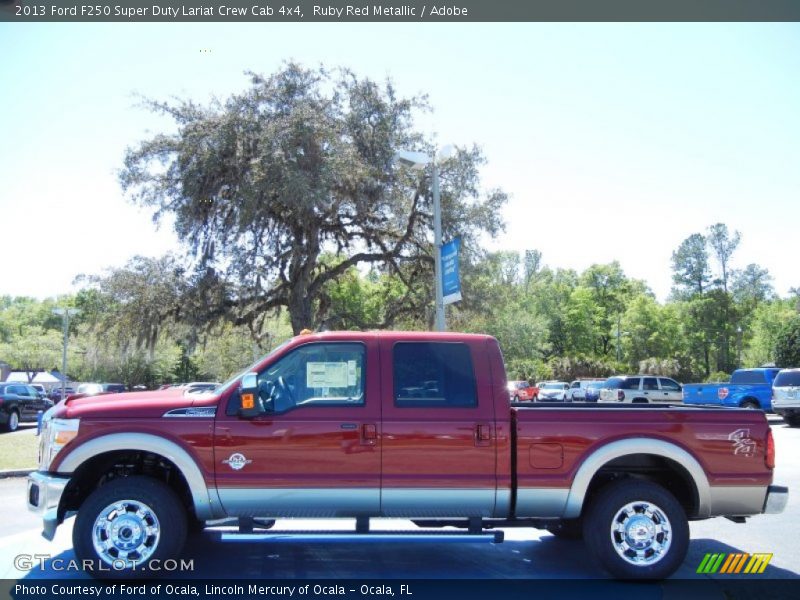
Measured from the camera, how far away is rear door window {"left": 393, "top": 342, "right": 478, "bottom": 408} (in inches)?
241

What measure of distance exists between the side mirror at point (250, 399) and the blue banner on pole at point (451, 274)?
6599mm

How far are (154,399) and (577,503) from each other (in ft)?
12.5

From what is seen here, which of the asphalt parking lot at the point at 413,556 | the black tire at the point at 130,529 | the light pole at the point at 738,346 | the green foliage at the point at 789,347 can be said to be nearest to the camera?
the black tire at the point at 130,529

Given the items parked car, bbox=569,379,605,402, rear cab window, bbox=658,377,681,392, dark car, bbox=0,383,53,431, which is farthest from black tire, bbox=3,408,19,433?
parked car, bbox=569,379,605,402

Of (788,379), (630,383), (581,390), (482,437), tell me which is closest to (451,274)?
(482,437)

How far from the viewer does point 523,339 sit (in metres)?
66.8

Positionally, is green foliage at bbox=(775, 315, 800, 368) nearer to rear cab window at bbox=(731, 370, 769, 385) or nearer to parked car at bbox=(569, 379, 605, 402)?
parked car at bbox=(569, 379, 605, 402)

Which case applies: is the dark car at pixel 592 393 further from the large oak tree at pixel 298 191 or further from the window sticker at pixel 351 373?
the window sticker at pixel 351 373

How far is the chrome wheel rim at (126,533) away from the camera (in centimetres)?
573

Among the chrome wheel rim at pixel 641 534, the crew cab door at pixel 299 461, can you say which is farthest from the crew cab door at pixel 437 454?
the chrome wheel rim at pixel 641 534

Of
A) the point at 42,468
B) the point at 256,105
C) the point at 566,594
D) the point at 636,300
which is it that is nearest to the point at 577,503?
the point at 566,594

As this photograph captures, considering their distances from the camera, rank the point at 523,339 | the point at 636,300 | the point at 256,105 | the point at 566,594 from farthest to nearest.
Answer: the point at 636,300 < the point at 523,339 < the point at 256,105 < the point at 566,594

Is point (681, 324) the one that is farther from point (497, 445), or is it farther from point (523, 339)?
point (497, 445)

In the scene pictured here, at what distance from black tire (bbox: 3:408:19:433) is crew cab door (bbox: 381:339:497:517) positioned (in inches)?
820
